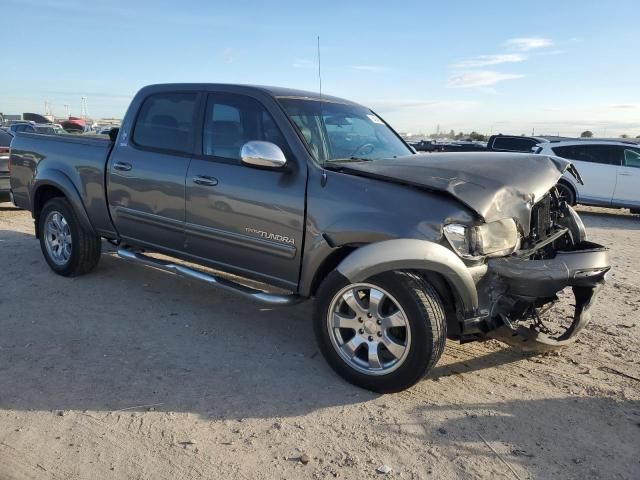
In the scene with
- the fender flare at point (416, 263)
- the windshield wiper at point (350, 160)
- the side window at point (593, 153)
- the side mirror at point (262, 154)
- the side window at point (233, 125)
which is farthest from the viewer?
the side window at point (593, 153)

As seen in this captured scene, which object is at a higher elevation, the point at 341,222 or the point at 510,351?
the point at 341,222

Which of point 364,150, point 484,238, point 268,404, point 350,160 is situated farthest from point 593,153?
point 268,404

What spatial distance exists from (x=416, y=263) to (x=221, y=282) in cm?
173

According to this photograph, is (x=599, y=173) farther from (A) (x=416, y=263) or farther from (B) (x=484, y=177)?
(A) (x=416, y=263)

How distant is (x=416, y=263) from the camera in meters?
3.20

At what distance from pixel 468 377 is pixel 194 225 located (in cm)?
236

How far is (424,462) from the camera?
2785 millimetres

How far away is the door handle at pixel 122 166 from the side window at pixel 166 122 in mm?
226

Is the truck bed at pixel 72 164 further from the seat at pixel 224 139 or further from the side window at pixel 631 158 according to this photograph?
the side window at pixel 631 158

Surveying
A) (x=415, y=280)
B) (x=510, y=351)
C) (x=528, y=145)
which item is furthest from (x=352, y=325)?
(x=528, y=145)

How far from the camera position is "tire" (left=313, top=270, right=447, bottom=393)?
324 cm

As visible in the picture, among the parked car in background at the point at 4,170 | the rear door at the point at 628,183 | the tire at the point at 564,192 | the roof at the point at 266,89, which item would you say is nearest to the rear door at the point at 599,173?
the rear door at the point at 628,183

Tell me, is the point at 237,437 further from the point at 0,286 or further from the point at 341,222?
the point at 0,286

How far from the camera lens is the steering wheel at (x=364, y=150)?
4242 mm
